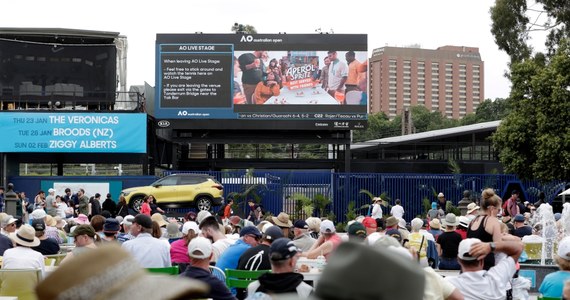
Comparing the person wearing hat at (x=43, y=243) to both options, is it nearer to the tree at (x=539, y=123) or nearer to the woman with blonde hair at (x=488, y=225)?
the woman with blonde hair at (x=488, y=225)

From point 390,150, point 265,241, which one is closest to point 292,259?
point 265,241

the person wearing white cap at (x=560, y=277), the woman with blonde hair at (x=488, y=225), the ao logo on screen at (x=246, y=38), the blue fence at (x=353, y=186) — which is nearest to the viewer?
the person wearing white cap at (x=560, y=277)

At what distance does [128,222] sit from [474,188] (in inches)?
936

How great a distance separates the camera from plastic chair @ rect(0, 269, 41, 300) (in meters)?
8.77

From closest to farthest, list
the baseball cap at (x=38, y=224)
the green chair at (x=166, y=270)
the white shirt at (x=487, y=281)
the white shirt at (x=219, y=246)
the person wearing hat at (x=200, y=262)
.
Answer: the white shirt at (x=487, y=281)
the person wearing hat at (x=200, y=262)
the green chair at (x=166, y=270)
the white shirt at (x=219, y=246)
the baseball cap at (x=38, y=224)

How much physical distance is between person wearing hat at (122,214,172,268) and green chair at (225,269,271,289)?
2.87 ft

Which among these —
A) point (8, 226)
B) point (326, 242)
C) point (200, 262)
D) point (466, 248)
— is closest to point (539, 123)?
point (326, 242)

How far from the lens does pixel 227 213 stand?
2903cm

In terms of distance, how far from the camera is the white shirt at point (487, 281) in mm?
6543

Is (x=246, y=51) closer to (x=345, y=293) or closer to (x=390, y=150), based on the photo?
(x=390, y=150)

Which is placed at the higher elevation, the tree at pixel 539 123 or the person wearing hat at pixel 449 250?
the tree at pixel 539 123

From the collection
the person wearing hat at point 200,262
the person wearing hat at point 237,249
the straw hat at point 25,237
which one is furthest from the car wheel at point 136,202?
the person wearing hat at point 200,262

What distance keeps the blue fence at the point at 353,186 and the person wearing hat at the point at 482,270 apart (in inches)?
1117

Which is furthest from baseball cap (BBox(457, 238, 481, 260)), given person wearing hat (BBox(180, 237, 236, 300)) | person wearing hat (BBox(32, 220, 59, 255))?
person wearing hat (BBox(32, 220, 59, 255))
